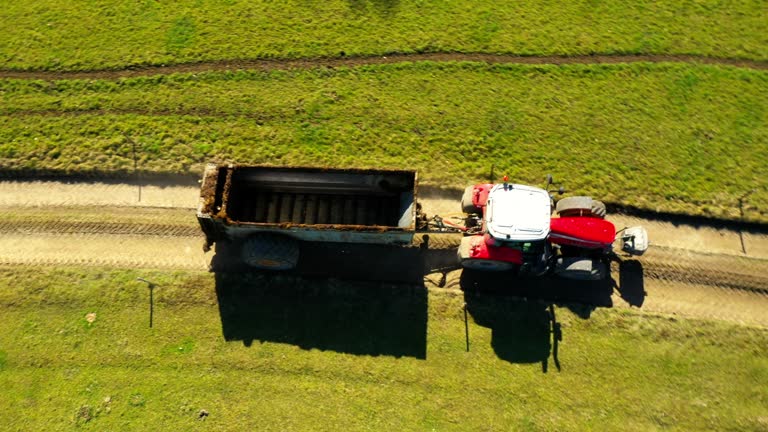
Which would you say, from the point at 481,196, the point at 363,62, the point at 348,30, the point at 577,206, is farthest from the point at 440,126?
the point at 348,30

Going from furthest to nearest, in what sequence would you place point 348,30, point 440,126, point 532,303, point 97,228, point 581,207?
point 348,30
point 440,126
point 97,228
point 532,303
point 581,207

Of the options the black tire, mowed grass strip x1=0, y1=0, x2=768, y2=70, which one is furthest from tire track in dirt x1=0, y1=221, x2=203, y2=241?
the black tire

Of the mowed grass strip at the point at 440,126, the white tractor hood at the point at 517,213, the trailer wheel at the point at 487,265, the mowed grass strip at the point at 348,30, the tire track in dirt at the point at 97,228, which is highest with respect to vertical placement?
the mowed grass strip at the point at 348,30

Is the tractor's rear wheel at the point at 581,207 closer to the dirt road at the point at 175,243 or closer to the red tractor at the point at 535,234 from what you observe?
the red tractor at the point at 535,234

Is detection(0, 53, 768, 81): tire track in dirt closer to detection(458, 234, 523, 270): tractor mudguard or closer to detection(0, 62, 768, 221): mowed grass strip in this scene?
detection(0, 62, 768, 221): mowed grass strip

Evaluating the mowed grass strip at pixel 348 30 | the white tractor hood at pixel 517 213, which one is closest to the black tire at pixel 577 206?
the white tractor hood at pixel 517 213

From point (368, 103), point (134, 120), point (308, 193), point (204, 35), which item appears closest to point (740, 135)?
point (368, 103)

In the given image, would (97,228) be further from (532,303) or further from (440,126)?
(532,303)
